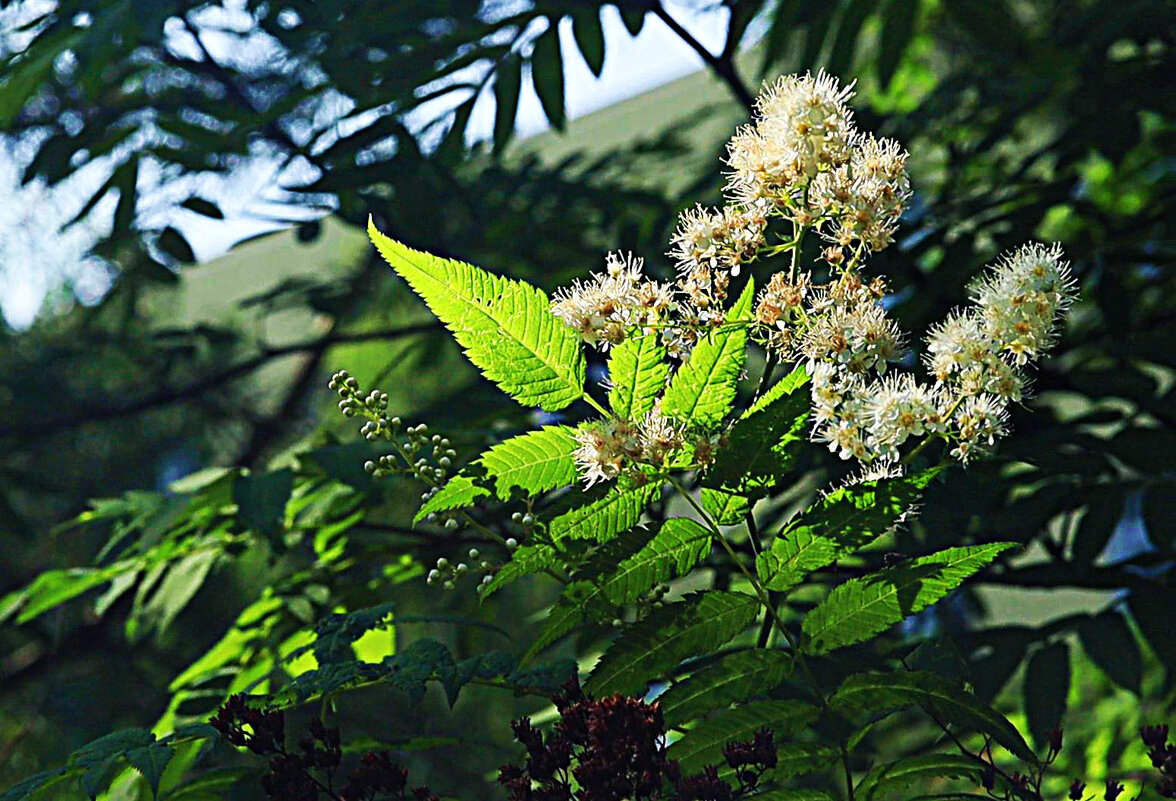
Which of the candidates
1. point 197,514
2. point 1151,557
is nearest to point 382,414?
point 197,514

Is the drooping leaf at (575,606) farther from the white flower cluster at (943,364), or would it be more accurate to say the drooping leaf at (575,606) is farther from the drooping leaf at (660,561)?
the white flower cluster at (943,364)

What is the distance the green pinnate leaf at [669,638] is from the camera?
0.60 metres

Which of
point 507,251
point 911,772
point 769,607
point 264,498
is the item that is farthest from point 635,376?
point 507,251

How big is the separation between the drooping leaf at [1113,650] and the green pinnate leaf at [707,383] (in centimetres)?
72

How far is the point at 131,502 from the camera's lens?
1.25 meters

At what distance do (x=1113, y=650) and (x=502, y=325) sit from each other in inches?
32.2

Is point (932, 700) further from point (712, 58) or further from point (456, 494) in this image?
point (712, 58)

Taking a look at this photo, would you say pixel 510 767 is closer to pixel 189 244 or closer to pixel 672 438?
pixel 672 438

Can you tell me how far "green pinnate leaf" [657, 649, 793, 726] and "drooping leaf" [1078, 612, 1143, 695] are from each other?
664 millimetres

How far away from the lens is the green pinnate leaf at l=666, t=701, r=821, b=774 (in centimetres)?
62

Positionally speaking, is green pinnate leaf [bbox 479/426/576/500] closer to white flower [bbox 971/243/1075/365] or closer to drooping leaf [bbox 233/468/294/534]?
white flower [bbox 971/243/1075/365]

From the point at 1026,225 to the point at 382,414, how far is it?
3.05ft

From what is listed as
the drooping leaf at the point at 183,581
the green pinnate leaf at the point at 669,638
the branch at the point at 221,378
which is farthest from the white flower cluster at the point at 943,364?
the branch at the point at 221,378

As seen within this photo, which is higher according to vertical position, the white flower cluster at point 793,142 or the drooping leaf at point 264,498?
the white flower cluster at point 793,142
